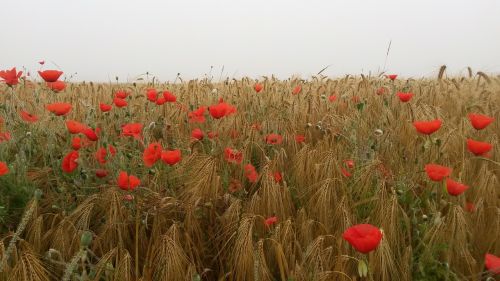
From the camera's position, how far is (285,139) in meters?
2.26

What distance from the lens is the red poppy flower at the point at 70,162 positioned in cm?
164

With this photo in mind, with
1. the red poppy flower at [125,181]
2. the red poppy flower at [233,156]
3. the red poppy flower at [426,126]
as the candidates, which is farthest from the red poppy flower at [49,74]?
the red poppy flower at [426,126]

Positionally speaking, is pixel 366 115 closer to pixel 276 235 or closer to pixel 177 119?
pixel 177 119

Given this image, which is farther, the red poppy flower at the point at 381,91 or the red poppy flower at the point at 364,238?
the red poppy flower at the point at 381,91

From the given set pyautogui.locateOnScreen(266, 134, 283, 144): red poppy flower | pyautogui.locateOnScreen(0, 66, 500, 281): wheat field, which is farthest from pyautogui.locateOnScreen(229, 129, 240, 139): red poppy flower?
pyautogui.locateOnScreen(266, 134, 283, 144): red poppy flower

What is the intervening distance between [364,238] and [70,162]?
110 centimetres

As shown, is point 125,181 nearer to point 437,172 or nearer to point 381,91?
point 437,172

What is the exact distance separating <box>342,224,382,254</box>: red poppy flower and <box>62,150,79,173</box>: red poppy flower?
1047 mm

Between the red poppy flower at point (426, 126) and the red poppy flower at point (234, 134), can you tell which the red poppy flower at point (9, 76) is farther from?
the red poppy flower at point (426, 126)

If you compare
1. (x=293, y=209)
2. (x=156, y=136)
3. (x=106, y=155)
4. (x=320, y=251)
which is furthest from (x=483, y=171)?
(x=156, y=136)

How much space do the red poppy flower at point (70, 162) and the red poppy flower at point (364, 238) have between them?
3.44 feet

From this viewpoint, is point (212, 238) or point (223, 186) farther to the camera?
point (223, 186)

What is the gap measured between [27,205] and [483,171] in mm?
1686

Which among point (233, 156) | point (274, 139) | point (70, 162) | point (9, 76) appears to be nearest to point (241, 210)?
point (233, 156)
